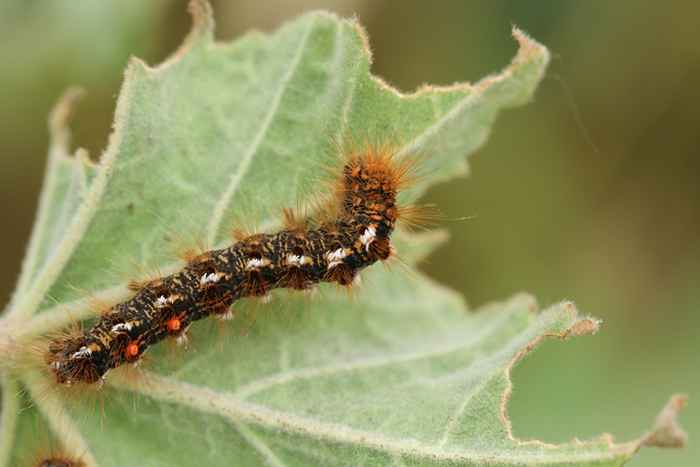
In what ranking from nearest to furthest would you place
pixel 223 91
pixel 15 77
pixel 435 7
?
pixel 223 91 → pixel 15 77 → pixel 435 7

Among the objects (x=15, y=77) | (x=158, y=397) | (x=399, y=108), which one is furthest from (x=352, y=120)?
(x=15, y=77)

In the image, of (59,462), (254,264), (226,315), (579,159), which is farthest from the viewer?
(579,159)

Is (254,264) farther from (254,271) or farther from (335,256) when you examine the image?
(335,256)

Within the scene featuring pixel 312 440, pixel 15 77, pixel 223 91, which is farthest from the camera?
pixel 15 77

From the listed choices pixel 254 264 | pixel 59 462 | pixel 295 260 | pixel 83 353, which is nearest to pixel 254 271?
pixel 254 264

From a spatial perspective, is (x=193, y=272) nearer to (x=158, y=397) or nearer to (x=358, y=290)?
(x=158, y=397)

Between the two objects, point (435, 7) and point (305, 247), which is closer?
point (305, 247)
